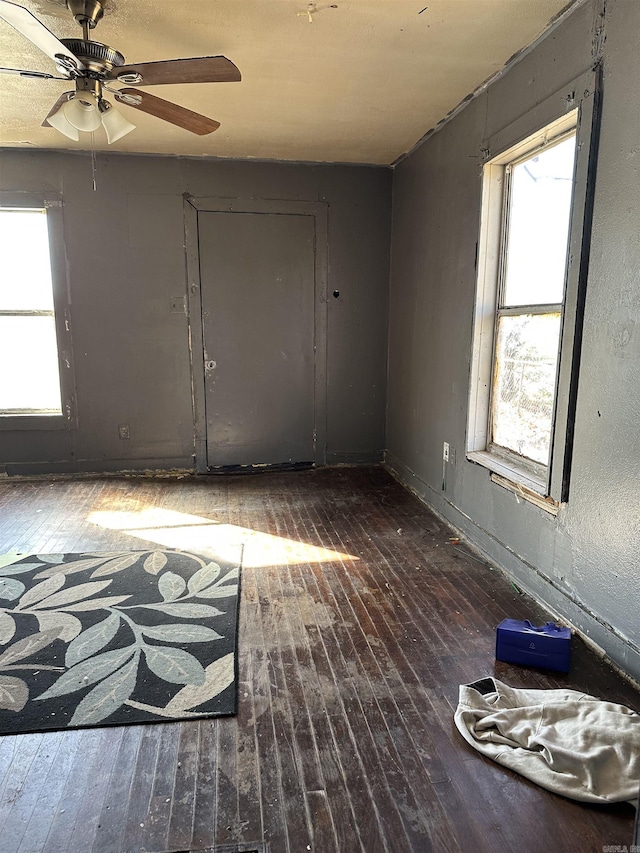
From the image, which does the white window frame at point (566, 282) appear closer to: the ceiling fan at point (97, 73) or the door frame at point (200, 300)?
the ceiling fan at point (97, 73)

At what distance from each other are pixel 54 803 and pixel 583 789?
1.57m

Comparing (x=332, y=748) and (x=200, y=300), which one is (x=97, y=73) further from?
(x=332, y=748)

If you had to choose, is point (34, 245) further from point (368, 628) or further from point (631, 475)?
point (631, 475)

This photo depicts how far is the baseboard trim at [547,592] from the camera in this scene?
6.95 ft

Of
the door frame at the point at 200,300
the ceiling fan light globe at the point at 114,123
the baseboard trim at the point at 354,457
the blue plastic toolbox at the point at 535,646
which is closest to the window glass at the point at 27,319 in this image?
the door frame at the point at 200,300

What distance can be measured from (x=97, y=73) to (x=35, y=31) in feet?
1.34

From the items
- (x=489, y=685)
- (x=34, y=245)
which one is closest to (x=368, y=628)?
(x=489, y=685)

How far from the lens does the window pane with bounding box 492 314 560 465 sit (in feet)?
8.97

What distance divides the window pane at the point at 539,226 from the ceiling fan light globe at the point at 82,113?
2.17m

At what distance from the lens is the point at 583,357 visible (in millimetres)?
2340

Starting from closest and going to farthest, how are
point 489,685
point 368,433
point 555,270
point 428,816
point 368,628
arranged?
point 428,816 → point 489,685 → point 368,628 → point 555,270 → point 368,433

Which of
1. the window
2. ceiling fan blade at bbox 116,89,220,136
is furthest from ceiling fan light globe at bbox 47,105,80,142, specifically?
the window

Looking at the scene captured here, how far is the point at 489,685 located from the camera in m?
2.04

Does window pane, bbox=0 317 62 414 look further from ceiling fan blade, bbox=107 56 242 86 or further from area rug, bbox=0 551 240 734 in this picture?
ceiling fan blade, bbox=107 56 242 86
